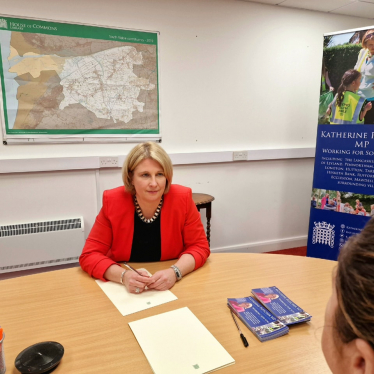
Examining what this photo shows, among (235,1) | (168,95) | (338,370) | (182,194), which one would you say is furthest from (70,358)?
(235,1)

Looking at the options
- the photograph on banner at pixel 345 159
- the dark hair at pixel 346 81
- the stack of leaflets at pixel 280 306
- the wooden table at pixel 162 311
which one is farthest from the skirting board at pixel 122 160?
the stack of leaflets at pixel 280 306

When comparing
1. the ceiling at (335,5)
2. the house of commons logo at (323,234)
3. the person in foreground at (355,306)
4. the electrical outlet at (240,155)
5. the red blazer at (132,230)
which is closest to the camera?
the person in foreground at (355,306)

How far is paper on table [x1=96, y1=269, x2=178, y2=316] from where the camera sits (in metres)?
1.06

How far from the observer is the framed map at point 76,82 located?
2352 millimetres

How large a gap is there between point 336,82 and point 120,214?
2286 millimetres

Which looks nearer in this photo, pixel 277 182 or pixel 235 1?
pixel 235 1

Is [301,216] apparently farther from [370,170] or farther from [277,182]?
[370,170]

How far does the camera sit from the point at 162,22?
2.68 m

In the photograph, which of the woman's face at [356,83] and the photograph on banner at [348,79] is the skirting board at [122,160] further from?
the woman's face at [356,83]

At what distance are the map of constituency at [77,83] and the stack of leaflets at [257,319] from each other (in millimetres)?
2056

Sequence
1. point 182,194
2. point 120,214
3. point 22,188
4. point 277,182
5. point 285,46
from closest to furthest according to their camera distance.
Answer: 1. point 120,214
2. point 182,194
3. point 22,188
4. point 285,46
5. point 277,182

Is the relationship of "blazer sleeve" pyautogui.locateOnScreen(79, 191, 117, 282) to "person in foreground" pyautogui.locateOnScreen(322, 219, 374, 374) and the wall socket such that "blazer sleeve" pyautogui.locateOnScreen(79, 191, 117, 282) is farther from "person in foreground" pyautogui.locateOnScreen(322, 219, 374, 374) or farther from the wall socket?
the wall socket

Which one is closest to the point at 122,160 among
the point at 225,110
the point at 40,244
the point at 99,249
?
the point at 40,244

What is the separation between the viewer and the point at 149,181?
4.76ft
